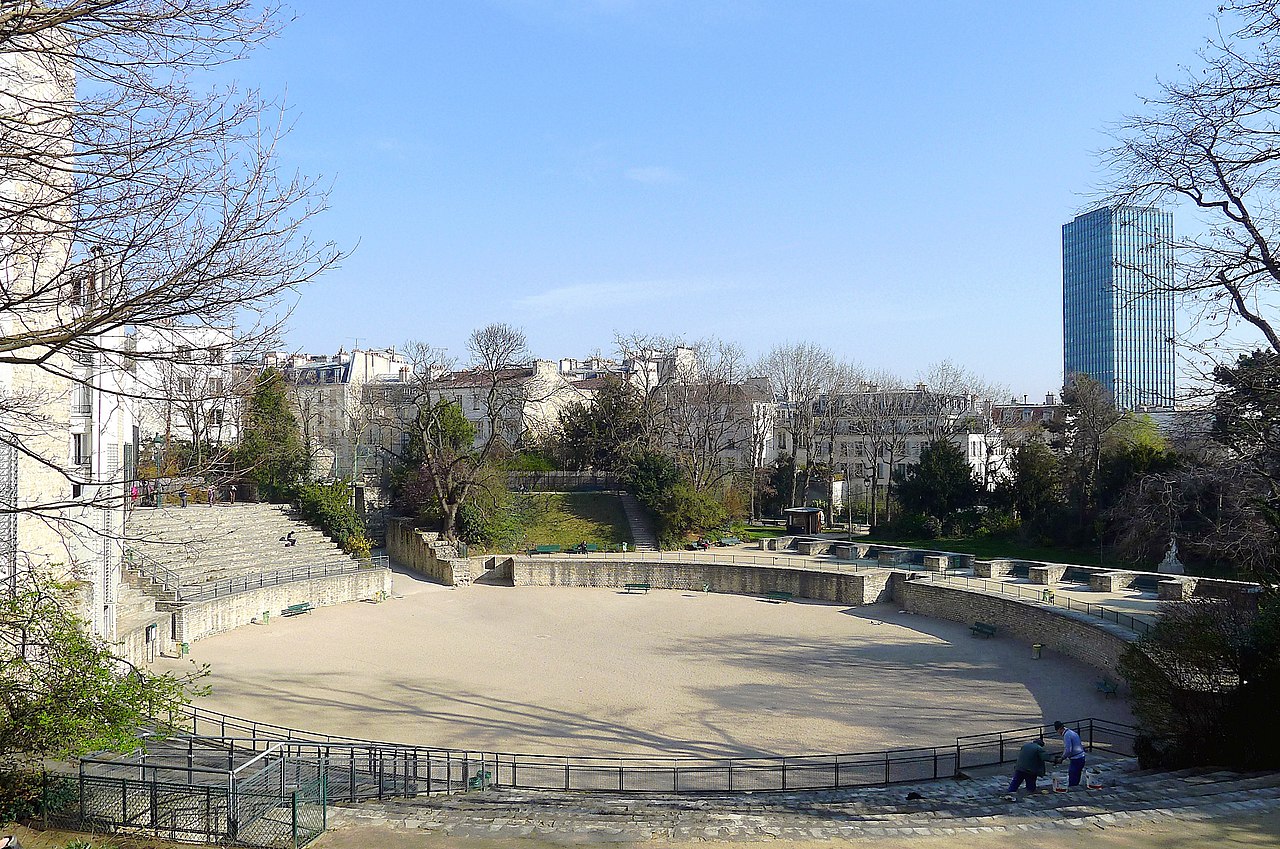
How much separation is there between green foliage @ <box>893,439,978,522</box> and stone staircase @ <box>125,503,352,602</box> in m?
24.5

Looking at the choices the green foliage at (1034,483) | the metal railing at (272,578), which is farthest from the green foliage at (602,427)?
the green foliage at (1034,483)

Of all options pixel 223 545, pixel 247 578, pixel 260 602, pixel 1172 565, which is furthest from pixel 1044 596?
pixel 223 545

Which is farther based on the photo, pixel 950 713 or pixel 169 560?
pixel 169 560

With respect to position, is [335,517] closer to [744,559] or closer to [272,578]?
[272,578]

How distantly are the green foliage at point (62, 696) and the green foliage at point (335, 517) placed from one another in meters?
25.7

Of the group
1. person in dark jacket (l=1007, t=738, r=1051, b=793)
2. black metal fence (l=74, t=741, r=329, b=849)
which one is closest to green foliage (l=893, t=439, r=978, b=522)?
person in dark jacket (l=1007, t=738, r=1051, b=793)

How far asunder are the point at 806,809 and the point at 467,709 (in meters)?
8.47

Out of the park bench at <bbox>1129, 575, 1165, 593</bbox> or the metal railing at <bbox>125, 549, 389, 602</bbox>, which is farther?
the park bench at <bbox>1129, 575, 1165, 593</bbox>

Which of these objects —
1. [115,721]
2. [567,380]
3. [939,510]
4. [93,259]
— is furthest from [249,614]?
[567,380]

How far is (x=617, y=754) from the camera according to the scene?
15.3 meters

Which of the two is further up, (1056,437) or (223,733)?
(1056,437)

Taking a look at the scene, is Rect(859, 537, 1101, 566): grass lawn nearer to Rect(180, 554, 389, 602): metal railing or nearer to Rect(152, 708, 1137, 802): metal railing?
Rect(152, 708, 1137, 802): metal railing

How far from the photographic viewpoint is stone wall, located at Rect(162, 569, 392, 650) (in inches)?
917

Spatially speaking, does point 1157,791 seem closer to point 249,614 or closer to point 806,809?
point 806,809
